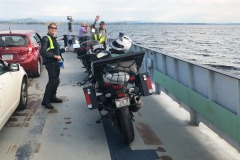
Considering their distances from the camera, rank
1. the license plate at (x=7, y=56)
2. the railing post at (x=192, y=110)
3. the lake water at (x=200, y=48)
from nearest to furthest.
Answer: the railing post at (x=192, y=110) < the license plate at (x=7, y=56) < the lake water at (x=200, y=48)

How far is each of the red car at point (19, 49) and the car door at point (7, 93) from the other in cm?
376

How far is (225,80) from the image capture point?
465 cm

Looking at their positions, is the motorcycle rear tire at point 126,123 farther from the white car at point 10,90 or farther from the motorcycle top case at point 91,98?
the white car at point 10,90

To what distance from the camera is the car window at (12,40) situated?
9914mm

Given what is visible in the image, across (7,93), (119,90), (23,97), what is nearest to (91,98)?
(119,90)

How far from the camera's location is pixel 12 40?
10031 millimetres

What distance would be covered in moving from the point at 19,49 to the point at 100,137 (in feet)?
18.5

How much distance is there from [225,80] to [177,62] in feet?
7.40

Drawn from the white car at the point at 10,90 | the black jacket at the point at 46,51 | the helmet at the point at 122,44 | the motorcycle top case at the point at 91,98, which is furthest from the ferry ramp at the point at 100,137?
the helmet at the point at 122,44

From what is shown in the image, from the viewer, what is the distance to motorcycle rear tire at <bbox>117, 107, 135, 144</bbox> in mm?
4941

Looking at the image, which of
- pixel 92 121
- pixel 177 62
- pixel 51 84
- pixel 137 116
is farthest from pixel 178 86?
pixel 51 84

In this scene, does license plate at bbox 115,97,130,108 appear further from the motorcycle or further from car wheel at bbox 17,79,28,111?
car wheel at bbox 17,79,28,111

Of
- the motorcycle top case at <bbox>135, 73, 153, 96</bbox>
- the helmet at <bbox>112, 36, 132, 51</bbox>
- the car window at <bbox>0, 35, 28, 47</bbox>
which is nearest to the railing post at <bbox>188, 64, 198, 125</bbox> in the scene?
the motorcycle top case at <bbox>135, 73, 153, 96</bbox>

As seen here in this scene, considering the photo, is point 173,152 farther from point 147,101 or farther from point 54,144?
point 147,101
